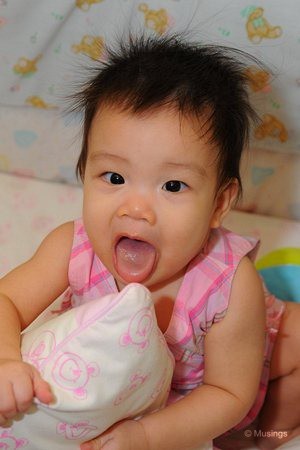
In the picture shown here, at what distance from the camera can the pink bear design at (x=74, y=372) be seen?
2.50 ft

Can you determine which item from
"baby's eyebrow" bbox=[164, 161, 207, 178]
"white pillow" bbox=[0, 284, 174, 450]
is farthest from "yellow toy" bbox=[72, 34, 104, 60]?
"white pillow" bbox=[0, 284, 174, 450]

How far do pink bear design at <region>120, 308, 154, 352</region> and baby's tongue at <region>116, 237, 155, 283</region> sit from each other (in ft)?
0.37

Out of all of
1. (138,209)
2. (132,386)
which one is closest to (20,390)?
(132,386)

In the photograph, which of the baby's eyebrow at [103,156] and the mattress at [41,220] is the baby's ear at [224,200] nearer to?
the baby's eyebrow at [103,156]

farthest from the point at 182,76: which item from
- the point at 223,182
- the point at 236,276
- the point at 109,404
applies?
the point at 109,404

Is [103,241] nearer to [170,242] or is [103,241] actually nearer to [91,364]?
[170,242]

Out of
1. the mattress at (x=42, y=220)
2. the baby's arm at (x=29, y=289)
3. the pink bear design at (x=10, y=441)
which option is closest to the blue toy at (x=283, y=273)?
the mattress at (x=42, y=220)

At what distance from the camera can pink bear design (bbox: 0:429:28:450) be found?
0.80m

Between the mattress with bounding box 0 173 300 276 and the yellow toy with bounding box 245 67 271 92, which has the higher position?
the yellow toy with bounding box 245 67 271 92

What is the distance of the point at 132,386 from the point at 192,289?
23cm

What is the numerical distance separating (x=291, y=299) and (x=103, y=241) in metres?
0.53

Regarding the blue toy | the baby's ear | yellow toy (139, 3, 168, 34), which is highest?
yellow toy (139, 3, 168, 34)

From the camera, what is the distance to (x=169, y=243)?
0.88m

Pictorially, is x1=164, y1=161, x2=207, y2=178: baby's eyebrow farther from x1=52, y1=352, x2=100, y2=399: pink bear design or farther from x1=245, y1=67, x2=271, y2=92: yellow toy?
x1=245, y1=67, x2=271, y2=92: yellow toy
